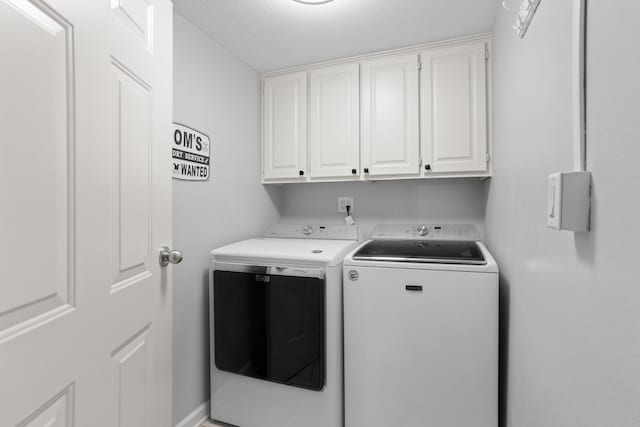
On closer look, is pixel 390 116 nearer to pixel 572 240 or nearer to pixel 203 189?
pixel 203 189

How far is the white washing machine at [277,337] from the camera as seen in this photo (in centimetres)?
159

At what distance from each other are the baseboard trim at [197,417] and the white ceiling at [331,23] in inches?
86.9

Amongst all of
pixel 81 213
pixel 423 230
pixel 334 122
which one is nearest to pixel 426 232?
pixel 423 230

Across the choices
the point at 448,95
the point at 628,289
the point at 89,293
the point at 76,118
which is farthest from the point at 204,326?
the point at 448,95

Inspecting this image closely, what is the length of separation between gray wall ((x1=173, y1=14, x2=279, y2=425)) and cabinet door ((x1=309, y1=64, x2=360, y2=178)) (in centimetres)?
47

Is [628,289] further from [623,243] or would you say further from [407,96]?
[407,96]

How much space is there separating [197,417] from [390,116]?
7.20 ft

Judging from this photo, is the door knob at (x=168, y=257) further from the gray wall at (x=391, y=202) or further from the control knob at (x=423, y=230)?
the control knob at (x=423, y=230)

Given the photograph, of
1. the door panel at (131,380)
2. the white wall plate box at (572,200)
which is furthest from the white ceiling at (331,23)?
the door panel at (131,380)

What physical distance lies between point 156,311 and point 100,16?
32.7 inches

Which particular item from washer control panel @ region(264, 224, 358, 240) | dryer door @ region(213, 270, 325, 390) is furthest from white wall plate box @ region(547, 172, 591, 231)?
washer control panel @ region(264, 224, 358, 240)

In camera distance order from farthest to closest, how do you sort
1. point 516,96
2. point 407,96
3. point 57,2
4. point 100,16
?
point 407,96
point 516,96
point 100,16
point 57,2

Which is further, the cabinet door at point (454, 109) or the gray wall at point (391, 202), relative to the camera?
the gray wall at point (391, 202)

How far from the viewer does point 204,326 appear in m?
1.88
